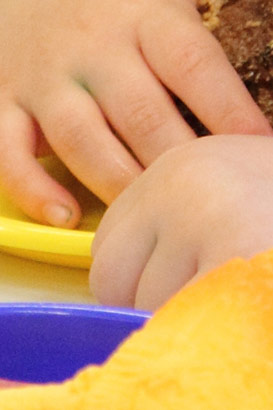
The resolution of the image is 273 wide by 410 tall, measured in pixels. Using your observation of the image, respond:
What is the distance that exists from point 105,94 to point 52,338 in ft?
0.91

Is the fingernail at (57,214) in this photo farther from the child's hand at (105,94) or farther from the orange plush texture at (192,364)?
the orange plush texture at (192,364)

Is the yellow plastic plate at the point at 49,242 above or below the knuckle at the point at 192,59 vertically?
below

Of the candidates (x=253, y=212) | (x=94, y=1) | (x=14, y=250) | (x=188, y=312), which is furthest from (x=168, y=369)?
(x=94, y=1)

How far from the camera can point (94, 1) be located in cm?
51

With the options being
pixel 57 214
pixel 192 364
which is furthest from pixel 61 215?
pixel 192 364

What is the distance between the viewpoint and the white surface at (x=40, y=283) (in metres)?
0.38

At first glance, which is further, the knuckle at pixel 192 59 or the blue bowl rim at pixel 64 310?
the knuckle at pixel 192 59

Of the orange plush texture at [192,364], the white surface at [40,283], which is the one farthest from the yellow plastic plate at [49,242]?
the orange plush texture at [192,364]

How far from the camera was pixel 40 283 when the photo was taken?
1.33 feet

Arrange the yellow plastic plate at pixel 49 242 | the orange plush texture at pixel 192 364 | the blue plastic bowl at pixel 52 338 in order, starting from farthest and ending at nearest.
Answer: the yellow plastic plate at pixel 49 242 → the blue plastic bowl at pixel 52 338 → the orange plush texture at pixel 192 364

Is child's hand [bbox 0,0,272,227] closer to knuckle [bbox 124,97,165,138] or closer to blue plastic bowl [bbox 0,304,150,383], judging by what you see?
knuckle [bbox 124,97,165,138]

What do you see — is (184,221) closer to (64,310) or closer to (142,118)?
(64,310)

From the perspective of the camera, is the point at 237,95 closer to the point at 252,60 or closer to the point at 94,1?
the point at 252,60


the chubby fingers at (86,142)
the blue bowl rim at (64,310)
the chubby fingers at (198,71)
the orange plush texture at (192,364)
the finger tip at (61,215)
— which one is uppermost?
the orange plush texture at (192,364)
